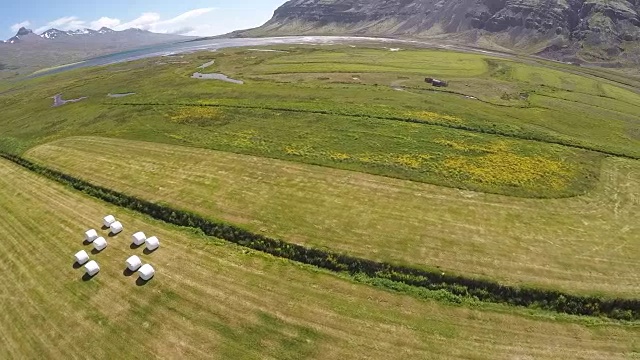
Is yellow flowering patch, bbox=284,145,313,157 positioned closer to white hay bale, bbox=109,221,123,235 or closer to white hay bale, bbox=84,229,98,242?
white hay bale, bbox=109,221,123,235

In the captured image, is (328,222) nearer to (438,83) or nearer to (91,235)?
(91,235)

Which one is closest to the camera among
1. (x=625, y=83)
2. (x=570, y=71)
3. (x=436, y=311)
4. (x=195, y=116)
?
(x=436, y=311)

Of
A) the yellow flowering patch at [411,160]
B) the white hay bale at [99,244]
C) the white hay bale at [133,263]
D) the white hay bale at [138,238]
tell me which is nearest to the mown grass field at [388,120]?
the yellow flowering patch at [411,160]

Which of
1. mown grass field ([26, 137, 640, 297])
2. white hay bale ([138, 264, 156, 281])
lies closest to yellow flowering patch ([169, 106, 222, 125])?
mown grass field ([26, 137, 640, 297])

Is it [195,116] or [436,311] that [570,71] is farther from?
[436,311]

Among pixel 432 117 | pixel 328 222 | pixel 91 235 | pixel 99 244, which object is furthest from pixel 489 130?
pixel 91 235

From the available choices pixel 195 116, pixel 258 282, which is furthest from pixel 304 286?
pixel 195 116
